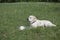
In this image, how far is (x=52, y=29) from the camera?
6191 mm

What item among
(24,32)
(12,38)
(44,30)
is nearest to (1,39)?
(12,38)

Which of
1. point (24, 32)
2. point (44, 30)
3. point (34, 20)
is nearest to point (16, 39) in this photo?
point (24, 32)

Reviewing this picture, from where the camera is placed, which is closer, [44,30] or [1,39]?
[1,39]

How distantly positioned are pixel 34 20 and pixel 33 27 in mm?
360

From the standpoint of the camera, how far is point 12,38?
548 centimetres

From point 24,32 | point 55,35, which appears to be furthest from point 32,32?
point 55,35

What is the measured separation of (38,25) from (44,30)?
20.2 inches

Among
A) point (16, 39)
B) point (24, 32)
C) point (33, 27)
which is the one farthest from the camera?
point (33, 27)

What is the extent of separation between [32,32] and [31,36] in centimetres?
31

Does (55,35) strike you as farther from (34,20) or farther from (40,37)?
(34,20)

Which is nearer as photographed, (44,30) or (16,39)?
(16,39)

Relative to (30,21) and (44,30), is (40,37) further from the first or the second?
(30,21)

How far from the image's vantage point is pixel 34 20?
22.1 ft

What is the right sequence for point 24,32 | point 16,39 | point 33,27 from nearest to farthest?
point 16,39, point 24,32, point 33,27
